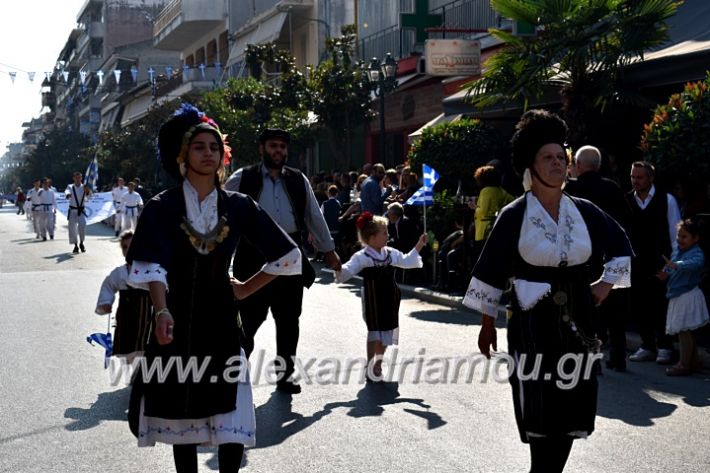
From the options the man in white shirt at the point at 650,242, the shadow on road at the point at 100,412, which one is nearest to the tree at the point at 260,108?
the man in white shirt at the point at 650,242

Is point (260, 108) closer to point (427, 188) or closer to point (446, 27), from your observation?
point (446, 27)

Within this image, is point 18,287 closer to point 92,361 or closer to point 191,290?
point 92,361

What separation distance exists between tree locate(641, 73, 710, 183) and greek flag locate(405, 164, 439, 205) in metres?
4.07

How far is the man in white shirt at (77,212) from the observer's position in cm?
2708

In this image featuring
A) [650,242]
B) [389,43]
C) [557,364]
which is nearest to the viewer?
[557,364]

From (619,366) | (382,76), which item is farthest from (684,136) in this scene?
(382,76)

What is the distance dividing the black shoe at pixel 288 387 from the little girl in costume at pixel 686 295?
298 cm

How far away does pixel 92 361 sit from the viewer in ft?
33.0

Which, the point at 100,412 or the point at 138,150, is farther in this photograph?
the point at 138,150

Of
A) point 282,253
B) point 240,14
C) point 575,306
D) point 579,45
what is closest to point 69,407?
point 282,253

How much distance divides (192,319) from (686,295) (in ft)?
18.3

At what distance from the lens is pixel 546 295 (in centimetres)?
496

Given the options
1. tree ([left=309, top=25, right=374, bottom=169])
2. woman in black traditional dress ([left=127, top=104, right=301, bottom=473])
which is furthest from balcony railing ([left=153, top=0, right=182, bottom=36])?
woman in black traditional dress ([left=127, top=104, right=301, bottom=473])

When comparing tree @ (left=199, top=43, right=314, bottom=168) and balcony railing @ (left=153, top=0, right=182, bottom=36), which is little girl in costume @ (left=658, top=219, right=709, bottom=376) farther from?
balcony railing @ (left=153, top=0, right=182, bottom=36)
